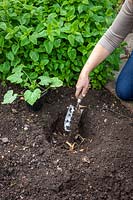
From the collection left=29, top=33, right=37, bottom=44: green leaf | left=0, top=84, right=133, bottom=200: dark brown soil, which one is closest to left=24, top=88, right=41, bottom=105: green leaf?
left=0, top=84, right=133, bottom=200: dark brown soil

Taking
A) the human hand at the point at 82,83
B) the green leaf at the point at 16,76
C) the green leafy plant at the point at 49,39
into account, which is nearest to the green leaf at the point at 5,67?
the green leafy plant at the point at 49,39

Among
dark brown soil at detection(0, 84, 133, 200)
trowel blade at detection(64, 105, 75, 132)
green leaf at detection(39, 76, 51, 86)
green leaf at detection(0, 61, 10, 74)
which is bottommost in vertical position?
dark brown soil at detection(0, 84, 133, 200)

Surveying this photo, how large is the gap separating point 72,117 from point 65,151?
20cm

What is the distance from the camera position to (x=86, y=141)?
2.70m

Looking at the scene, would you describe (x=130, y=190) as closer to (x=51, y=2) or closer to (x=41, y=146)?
(x=41, y=146)

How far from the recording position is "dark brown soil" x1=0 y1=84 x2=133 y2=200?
2.38 meters

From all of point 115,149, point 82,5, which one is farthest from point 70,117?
point 82,5

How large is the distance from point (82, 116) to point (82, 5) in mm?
638

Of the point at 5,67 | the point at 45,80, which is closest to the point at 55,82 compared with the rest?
the point at 45,80

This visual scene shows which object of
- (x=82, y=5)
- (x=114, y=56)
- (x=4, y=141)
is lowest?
(x=4, y=141)

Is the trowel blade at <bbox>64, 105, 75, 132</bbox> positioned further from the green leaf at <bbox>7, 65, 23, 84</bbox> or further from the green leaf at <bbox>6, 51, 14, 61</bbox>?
the green leaf at <bbox>6, 51, 14, 61</bbox>

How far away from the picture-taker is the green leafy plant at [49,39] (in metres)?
2.83

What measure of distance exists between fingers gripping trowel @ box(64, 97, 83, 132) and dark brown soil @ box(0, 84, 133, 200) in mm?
48

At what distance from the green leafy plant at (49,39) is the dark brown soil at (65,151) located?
0.15 meters
